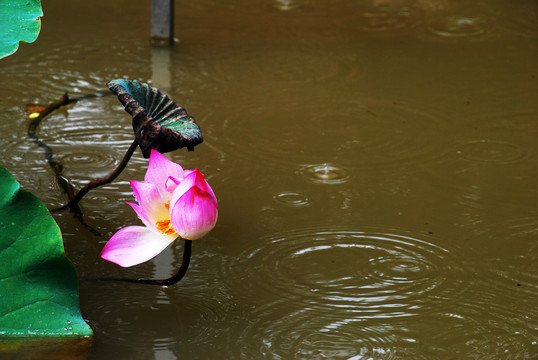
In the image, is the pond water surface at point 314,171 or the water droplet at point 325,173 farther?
the water droplet at point 325,173

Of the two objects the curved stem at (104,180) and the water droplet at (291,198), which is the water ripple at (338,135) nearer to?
the water droplet at (291,198)

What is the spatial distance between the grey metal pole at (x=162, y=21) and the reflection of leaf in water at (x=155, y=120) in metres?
1.51

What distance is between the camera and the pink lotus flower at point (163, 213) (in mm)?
1215

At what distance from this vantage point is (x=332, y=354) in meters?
1.29

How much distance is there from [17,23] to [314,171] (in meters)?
0.86

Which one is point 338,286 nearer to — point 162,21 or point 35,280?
point 35,280

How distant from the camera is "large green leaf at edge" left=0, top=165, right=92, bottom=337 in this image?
125cm

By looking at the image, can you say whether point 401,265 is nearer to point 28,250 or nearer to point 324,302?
point 324,302

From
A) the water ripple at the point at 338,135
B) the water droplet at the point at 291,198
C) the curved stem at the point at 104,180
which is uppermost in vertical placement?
the curved stem at the point at 104,180

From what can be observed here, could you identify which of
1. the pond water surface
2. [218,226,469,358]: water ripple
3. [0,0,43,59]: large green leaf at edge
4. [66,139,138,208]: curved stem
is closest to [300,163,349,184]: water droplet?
the pond water surface

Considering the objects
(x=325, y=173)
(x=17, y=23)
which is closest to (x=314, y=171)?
(x=325, y=173)

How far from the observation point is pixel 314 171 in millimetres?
1961

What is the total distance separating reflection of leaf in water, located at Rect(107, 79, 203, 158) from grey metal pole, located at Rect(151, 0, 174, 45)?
4.96ft

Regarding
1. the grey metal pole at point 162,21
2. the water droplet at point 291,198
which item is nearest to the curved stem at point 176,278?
the water droplet at point 291,198
